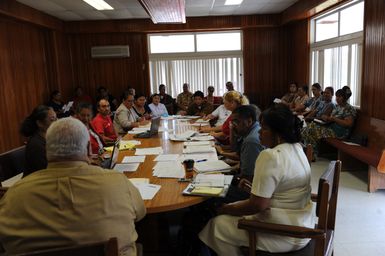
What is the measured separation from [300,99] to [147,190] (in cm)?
592

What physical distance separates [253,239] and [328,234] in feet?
1.53

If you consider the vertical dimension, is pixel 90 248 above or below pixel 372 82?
below

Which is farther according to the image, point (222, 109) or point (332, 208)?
point (222, 109)

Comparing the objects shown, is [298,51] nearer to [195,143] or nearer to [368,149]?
[368,149]

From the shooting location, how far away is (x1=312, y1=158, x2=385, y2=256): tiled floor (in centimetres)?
269

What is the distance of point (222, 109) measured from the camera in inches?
208

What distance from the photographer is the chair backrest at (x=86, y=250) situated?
110cm

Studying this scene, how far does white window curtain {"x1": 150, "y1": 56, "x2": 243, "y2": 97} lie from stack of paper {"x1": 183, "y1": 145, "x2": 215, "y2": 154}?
19.6 ft

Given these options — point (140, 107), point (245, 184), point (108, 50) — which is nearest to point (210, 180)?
point (245, 184)

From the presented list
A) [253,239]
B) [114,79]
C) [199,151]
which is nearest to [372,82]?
[199,151]

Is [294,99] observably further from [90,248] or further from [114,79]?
[90,248]

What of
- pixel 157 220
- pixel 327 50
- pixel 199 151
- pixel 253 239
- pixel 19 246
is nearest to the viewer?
pixel 19 246

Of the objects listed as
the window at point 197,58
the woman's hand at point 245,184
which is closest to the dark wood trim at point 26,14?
the window at point 197,58

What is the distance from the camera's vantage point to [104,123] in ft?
14.5
